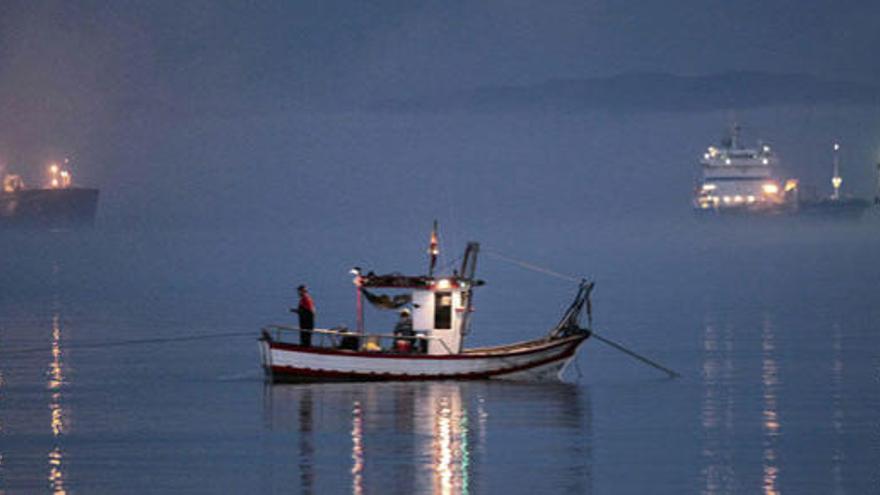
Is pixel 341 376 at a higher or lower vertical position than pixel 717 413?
higher

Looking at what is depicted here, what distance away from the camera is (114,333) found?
222 ft

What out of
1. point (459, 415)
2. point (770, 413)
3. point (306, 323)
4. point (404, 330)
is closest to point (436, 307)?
point (404, 330)

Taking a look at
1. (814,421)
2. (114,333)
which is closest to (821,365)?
(814,421)

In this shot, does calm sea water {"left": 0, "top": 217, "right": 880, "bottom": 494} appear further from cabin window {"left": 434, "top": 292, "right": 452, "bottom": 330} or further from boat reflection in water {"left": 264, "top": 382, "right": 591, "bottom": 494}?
cabin window {"left": 434, "top": 292, "right": 452, "bottom": 330}

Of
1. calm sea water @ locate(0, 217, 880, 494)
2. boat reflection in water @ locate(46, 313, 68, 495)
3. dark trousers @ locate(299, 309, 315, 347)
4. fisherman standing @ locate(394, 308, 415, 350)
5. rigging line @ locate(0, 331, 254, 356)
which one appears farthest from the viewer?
rigging line @ locate(0, 331, 254, 356)

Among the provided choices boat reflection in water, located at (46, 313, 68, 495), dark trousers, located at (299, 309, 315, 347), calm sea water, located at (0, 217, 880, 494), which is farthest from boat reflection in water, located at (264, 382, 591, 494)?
boat reflection in water, located at (46, 313, 68, 495)

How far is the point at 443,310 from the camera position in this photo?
45.8 metres

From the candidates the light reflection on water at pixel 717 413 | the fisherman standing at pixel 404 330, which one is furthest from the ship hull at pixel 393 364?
the light reflection on water at pixel 717 413

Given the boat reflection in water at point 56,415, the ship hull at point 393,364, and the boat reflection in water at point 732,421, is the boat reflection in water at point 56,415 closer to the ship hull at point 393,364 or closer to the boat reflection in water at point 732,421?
the ship hull at point 393,364

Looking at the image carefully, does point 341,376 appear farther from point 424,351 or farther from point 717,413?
point 717,413

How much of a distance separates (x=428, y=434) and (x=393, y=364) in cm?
845

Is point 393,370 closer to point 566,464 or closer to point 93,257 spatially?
point 566,464

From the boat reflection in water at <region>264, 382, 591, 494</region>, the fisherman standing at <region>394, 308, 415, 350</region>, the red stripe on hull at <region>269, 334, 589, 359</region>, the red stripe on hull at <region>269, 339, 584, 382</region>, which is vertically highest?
the fisherman standing at <region>394, 308, 415, 350</region>

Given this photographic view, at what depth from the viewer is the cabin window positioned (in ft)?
150
